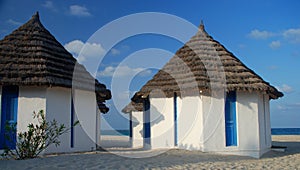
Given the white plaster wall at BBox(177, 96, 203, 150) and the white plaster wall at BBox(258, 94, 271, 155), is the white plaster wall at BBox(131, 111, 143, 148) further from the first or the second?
the white plaster wall at BBox(258, 94, 271, 155)

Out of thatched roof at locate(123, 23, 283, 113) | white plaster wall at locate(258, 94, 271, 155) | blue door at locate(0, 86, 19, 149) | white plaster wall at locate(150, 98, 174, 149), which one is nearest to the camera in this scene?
blue door at locate(0, 86, 19, 149)

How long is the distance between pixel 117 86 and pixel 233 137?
5.14 m

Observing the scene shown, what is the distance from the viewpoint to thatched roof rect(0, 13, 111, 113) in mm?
Result: 10117

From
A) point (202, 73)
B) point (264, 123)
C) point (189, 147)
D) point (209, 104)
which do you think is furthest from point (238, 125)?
point (202, 73)

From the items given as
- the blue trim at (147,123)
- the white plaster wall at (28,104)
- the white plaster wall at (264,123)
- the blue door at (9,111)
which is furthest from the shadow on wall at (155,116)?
the blue door at (9,111)

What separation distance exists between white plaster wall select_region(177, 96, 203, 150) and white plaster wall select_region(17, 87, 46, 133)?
15.7 feet

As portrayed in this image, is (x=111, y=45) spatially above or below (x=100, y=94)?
above

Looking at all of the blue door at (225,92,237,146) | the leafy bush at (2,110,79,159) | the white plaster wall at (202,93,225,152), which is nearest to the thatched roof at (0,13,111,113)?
the leafy bush at (2,110,79,159)

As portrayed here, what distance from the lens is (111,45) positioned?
1193 cm

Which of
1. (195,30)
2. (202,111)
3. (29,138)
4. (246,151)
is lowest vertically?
(246,151)

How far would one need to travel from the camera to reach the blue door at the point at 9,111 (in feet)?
33.1

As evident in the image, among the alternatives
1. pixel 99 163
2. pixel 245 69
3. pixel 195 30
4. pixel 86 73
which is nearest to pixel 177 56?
pixel 195 30

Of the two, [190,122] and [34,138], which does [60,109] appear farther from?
[190,122]

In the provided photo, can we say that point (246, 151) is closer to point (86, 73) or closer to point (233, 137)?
point (233, 137)
